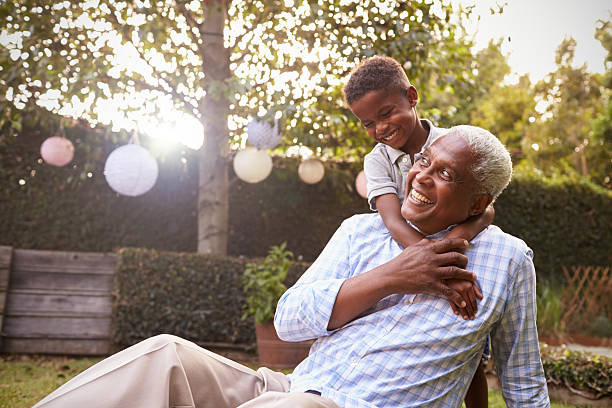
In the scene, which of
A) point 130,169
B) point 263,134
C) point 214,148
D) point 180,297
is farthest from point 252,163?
point 180,297

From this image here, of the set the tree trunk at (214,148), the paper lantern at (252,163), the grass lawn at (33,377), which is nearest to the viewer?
the grass lawn at (33,377)

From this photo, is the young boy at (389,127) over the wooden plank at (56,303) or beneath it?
over

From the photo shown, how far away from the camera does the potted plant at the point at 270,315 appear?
5.38 m

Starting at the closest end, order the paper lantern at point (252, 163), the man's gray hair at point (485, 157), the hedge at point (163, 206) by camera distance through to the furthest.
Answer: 1. the man's gray hair at point (485, 157)
2. the paper lantern at point (252, 163)
3. the hedge at point (163, 206)

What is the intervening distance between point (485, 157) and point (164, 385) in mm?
1149

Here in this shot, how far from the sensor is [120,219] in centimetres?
720

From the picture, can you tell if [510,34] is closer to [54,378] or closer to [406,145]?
[406,145]

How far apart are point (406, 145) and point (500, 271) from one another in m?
1.49

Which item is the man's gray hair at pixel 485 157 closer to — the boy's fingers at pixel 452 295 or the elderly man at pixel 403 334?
the elderly man at pixel 403 334

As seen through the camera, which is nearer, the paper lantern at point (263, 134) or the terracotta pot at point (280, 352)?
the terracotta pot at point (280, 352)

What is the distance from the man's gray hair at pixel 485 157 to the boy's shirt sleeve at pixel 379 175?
0.95m

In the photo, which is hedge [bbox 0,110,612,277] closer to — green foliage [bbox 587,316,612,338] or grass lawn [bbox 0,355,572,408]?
green foliage [bbox 587,316,612,338]

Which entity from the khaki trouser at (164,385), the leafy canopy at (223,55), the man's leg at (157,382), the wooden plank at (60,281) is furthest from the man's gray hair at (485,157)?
the wooden plank at (60,281)

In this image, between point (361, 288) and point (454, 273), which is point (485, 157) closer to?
point (454, 273)
